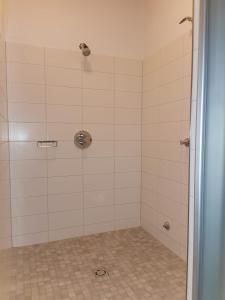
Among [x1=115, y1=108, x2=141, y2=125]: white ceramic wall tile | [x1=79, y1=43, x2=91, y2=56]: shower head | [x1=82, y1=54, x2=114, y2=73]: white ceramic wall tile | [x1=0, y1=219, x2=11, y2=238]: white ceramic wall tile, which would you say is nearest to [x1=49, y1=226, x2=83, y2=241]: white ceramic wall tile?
[x1=0, y1=219, x2=11, y2=238]: white ceramic wall tile

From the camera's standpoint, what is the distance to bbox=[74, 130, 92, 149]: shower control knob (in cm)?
260

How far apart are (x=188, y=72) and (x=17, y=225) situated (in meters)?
2.17

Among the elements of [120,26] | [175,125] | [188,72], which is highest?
[120,26]

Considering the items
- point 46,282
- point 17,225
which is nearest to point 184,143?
point 46,282

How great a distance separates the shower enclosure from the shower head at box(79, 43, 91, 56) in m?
0.01

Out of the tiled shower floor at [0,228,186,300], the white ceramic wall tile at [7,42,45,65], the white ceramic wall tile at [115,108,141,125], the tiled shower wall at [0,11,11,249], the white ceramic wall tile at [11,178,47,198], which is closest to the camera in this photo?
the tiled shower wall at [0,11,11,249]

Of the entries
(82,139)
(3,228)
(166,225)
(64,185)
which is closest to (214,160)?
(3,228)

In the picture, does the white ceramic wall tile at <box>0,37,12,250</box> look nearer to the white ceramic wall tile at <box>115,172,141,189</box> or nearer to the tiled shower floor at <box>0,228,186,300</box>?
the tiled shower floor at <box>0,228,186,300</box>

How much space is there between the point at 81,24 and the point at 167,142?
1.50 meters

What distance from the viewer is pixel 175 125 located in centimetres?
228

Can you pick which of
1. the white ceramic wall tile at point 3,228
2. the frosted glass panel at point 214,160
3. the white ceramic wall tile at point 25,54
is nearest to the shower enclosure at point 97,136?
the white ceramic wall tile at point 25,54

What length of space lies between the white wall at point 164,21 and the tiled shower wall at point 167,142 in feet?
0.29

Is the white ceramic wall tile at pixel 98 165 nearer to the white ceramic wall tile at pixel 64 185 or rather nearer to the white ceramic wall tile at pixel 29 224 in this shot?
the white ceramic wall tile at pixel 64 185

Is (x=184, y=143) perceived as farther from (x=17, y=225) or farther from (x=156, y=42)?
(x=17, y=225)
